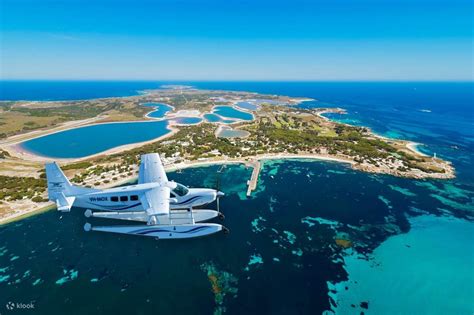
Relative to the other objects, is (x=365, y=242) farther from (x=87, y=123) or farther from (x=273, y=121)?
(x=87, y=123)

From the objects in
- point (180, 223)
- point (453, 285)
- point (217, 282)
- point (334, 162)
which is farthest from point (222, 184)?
point (453, 285)

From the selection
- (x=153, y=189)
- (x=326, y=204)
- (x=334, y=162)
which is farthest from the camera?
(x=334, y=162)

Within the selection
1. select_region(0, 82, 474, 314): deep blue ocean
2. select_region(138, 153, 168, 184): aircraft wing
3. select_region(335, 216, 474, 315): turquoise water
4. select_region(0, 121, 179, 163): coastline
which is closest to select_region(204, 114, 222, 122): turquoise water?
select_region(0, 121, 179, 163): coastline

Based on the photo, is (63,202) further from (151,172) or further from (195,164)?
(195,164)

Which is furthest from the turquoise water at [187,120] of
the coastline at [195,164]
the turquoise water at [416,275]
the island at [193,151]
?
the turquoise water at [416,275]

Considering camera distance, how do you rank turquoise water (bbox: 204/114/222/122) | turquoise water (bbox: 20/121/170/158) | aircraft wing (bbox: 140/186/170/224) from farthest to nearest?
turquoise water (bbox: 204/114/222/122)
turquoise water (bbox: 20/121/170/158)
aircraft wing (bbox: 140/186/170/224)

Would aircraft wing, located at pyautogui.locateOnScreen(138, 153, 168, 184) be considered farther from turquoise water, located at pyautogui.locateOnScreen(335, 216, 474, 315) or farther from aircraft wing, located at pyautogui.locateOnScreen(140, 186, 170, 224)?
turquoise water, located at pyautogui.locateOnScreen(335, 216, 474, 315)

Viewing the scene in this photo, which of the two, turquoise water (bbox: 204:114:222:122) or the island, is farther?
turquoise water (bbox: 204:114:222:122)
